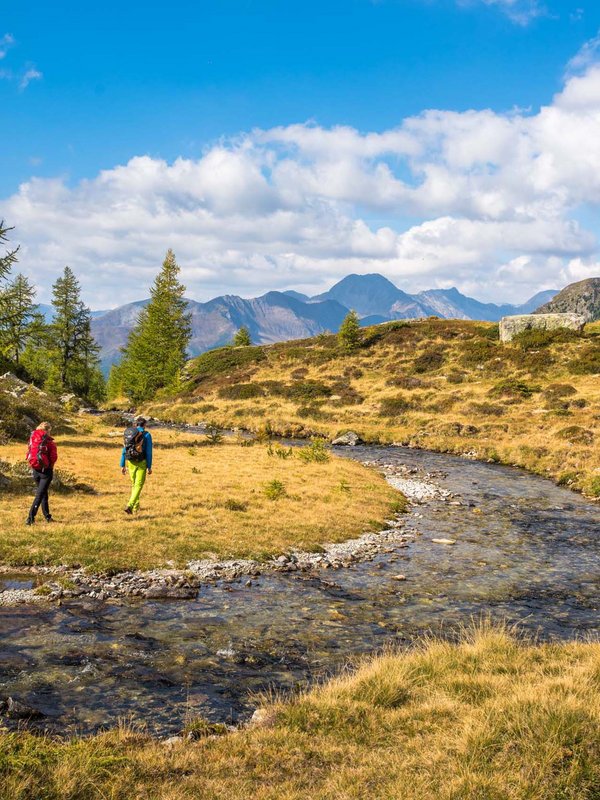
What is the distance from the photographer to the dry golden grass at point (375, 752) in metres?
5.14

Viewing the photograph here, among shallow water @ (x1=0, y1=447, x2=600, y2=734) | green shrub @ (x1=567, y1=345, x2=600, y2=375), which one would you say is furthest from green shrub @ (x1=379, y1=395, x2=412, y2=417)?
shallow water @ (x1=0, y1=447, x2=600, y2=734)

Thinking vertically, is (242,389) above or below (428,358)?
below

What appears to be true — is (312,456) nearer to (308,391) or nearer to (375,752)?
(375,752)

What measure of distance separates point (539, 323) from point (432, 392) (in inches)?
913

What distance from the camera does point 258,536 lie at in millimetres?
16297

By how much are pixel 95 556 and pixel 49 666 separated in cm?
508

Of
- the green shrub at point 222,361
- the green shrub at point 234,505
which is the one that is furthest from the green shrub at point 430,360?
the green shrub at point 234,505

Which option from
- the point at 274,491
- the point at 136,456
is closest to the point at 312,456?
the point at 274,491

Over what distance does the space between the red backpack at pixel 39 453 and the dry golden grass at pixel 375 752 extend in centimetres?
1087

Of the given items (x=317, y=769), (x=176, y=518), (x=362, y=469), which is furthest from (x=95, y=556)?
(x=362, y=469)

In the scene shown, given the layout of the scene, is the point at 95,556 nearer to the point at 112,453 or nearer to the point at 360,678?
the point at 360,678

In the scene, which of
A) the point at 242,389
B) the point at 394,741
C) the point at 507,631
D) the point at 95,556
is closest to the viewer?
the point at 394,741

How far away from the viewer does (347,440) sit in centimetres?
4388

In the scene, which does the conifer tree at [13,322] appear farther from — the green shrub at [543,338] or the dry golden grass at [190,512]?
the green shrub at [543,338]
